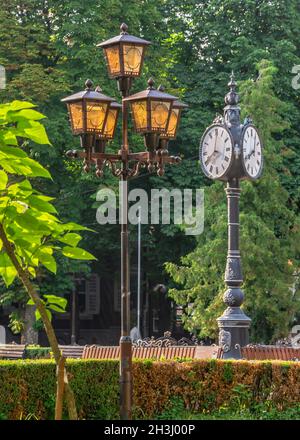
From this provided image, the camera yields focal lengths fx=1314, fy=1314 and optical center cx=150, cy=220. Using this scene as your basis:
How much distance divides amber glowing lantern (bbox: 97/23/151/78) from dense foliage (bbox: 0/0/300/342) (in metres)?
18.0

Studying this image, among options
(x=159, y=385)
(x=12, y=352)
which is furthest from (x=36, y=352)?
(x=159, y=385)

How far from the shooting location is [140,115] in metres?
15.7

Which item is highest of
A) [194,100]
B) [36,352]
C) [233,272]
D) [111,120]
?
[194,100]

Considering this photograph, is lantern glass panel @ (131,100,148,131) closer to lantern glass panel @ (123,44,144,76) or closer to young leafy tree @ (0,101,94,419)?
lantern glass panel @ (123,44,144,76)

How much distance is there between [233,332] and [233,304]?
1.92 ft

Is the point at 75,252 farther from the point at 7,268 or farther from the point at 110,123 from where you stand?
the point at 110,123

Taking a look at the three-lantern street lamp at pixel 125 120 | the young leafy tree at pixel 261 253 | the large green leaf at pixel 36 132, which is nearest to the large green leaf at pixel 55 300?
the large green leaf at pixel 36 132

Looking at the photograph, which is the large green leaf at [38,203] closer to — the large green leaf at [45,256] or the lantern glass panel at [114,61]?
the large green leaf at [45,256]

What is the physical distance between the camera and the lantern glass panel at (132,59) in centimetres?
1591

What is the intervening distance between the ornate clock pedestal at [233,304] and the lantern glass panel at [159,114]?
698cm

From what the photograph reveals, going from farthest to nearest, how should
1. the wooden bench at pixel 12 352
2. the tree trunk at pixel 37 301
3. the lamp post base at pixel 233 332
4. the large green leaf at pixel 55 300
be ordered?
the wooden bench at pixel 12 352, the lamp post base at pixel 233 332, the large green leaf at pixel 55 300, the tree trunk at pixel 37 301

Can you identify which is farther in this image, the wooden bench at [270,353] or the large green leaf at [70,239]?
the wooden bench at [270,353]

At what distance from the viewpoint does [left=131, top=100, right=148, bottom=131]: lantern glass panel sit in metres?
15.7
